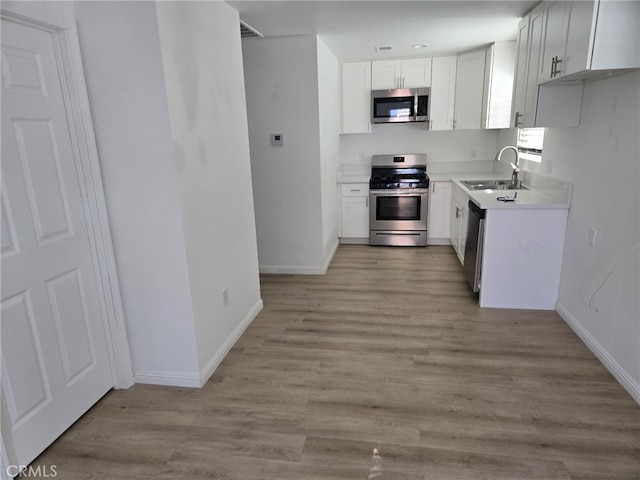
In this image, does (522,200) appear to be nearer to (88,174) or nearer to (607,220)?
(607,220)

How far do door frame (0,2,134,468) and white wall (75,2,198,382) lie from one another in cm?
5

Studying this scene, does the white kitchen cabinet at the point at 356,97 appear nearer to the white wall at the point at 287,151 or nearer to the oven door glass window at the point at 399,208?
the white wall at the point at 287,151

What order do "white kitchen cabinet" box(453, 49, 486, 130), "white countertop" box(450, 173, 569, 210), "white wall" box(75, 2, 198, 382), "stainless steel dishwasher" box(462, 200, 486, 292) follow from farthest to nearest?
1. "white kitchen cabinet" box(453, 49, 486, 130)
2. "stainless steel dishwasher" box(462, 200, 486, 292)
3. "white countertop" box(450, 173, 569, 210)
4. "white wall" box(75, 2, 198, 382)

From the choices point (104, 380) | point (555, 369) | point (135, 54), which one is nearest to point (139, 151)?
point (135, 54)

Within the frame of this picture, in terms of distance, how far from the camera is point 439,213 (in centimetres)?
538

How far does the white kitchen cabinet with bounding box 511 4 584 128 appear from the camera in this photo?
3117 millimetres

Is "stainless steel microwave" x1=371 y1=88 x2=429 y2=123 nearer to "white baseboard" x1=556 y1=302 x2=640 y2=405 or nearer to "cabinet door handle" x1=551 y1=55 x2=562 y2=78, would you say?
"cabinet door handle" x1=551 y1=55 x2=562 y2=78

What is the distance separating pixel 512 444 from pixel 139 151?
243 centimetres

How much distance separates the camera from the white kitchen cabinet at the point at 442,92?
16.9 feet

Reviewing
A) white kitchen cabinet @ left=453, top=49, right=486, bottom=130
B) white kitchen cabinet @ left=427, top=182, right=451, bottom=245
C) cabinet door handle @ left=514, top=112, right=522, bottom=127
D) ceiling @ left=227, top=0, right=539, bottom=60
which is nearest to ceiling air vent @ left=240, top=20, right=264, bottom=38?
ceiling @ left=227, top=0, right=539, bottom=60

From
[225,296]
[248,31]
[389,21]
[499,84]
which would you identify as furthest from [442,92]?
[225,296]

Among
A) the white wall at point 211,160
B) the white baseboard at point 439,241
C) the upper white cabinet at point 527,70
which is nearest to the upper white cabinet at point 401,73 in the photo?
the upper white cabinet at point 527,70

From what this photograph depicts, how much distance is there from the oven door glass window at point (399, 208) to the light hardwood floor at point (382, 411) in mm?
2153

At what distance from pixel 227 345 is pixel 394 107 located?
3.84 metres
